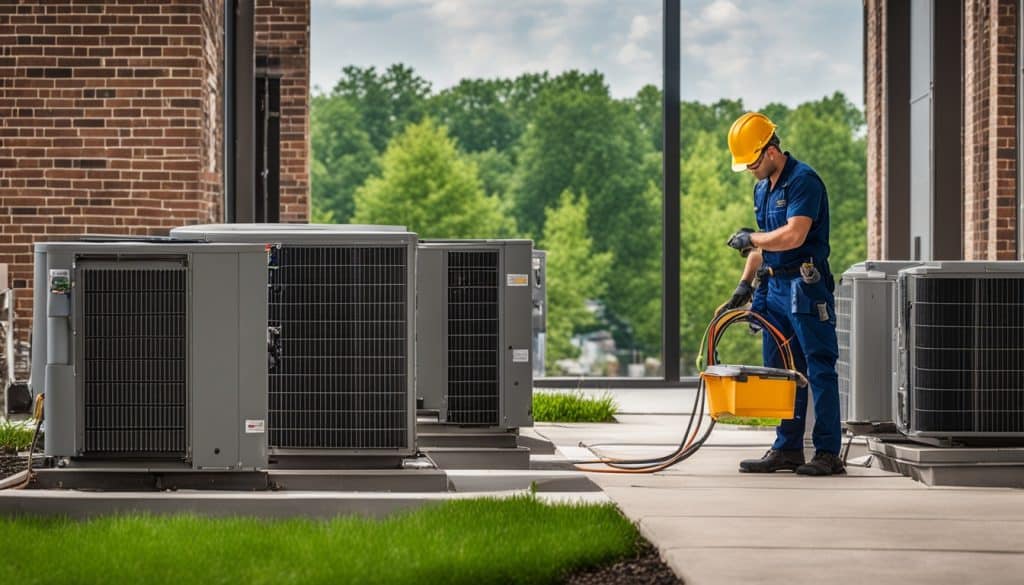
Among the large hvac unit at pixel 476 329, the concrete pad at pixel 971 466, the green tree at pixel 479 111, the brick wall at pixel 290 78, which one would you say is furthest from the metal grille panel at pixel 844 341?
the green tree at pixel 479 111

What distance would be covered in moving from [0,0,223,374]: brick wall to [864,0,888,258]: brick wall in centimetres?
803

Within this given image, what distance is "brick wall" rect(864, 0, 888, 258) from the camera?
18.3m

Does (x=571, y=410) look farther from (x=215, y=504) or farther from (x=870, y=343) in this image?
(x=215, y=504)

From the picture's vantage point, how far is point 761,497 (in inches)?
299

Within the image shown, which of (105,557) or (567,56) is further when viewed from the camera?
(567,56)

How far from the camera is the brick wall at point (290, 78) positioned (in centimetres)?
1783

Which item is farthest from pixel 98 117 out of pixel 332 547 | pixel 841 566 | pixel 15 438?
pixel 841 566

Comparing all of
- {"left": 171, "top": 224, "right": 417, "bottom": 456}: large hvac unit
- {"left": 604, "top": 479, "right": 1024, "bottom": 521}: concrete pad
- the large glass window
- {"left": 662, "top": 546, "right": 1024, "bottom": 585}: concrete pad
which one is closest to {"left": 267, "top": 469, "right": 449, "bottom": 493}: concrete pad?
{"left": 171, "top": 224, "right": 417, "bottom": 456}: large hvac unit

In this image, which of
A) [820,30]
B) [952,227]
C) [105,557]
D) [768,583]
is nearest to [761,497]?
[768,583]

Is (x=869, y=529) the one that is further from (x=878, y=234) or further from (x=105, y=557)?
(x=878, y=234)

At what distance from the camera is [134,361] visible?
715cm

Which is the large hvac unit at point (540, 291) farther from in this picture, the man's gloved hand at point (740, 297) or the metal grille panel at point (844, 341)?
the man's gloved hand at point (740, 297)

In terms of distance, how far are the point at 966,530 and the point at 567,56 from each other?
58430mm

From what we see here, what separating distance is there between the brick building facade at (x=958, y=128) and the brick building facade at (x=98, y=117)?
670cm
